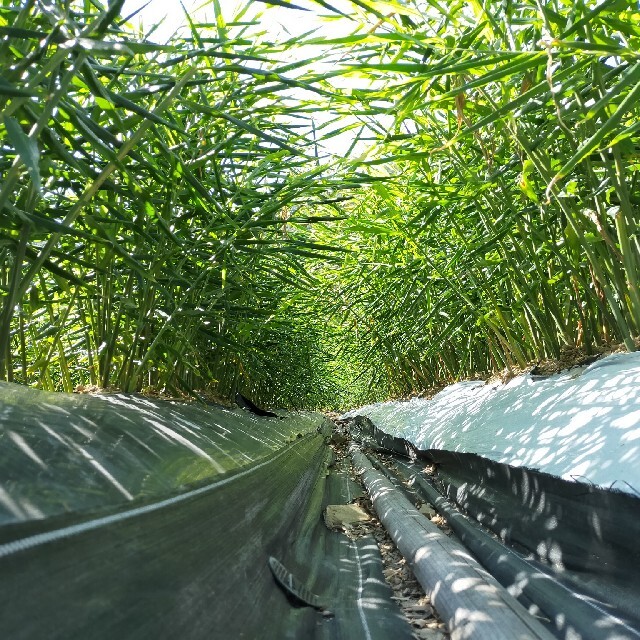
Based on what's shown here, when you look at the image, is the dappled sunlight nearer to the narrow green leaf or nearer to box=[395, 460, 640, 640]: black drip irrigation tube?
box=[395, 460, 640, 640]: black drip irrigation tube

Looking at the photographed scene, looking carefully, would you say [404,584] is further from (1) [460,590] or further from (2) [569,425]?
(2) [569,425]

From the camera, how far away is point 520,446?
1493 mm

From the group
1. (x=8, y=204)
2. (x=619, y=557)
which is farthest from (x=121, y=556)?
(x=619, y=557)

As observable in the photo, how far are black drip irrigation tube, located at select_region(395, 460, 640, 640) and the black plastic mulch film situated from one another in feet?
0.81

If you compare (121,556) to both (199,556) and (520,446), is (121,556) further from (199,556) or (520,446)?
(520,446)

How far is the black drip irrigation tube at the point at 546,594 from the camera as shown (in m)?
0.96

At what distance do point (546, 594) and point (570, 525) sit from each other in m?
0.13

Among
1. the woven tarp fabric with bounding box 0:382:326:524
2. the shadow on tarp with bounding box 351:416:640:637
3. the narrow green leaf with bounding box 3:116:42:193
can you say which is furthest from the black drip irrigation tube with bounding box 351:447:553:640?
the narrow green leaf with bounding box 3:116:42:193

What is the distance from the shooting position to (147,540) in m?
0.72

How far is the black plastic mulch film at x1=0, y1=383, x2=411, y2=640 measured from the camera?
21.2 inches

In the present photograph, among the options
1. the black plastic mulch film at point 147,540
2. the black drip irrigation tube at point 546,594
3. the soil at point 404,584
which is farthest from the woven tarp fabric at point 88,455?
the black drip irrigation tube at point 546,594

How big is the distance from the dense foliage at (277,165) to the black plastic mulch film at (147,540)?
0.90 feet

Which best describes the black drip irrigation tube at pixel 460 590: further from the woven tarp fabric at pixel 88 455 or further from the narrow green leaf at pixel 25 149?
the narrow green leaf at pixel 25 149

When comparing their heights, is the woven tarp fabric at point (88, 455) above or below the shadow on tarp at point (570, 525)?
above
